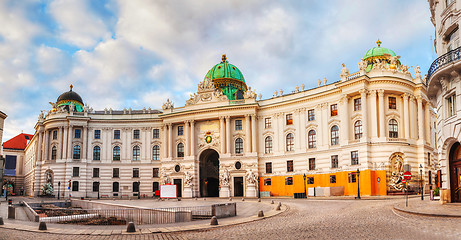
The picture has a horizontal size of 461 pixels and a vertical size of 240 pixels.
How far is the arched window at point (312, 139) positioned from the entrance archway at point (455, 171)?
33462 millimetres

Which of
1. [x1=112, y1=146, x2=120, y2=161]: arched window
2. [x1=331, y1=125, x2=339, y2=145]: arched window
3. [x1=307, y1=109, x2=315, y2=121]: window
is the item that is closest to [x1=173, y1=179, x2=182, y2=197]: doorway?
[x1=112, y1=146, x2=120, y2=161]: arched window

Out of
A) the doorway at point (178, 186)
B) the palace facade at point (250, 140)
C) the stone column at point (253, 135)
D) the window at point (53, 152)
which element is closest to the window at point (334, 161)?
the palace facade at point (250, 140)

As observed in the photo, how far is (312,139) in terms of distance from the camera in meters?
61.6

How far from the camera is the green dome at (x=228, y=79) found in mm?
78125

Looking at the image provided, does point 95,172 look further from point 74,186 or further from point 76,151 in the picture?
point 76,151

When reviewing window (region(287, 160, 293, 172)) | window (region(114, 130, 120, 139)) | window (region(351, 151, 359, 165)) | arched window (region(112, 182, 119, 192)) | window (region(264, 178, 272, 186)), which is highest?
window (region(114, 130, 120, 139))

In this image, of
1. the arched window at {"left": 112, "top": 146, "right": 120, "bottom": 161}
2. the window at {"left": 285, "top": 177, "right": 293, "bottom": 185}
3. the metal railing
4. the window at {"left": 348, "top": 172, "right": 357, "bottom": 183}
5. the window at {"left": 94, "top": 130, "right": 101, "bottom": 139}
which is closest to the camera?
the metal railing

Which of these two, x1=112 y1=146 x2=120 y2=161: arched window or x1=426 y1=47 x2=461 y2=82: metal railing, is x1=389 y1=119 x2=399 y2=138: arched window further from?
x1=112 y1=146 x2=120 y2=161: arched window

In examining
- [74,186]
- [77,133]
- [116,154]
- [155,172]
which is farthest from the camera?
[116,154]

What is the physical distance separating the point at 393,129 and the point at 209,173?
3188cm

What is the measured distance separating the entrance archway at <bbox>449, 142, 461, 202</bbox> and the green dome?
170ft

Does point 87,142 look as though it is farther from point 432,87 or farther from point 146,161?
point 432,87

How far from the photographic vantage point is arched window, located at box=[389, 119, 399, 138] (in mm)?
54188

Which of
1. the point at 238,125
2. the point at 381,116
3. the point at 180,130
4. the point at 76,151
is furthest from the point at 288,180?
the point at 76,151
